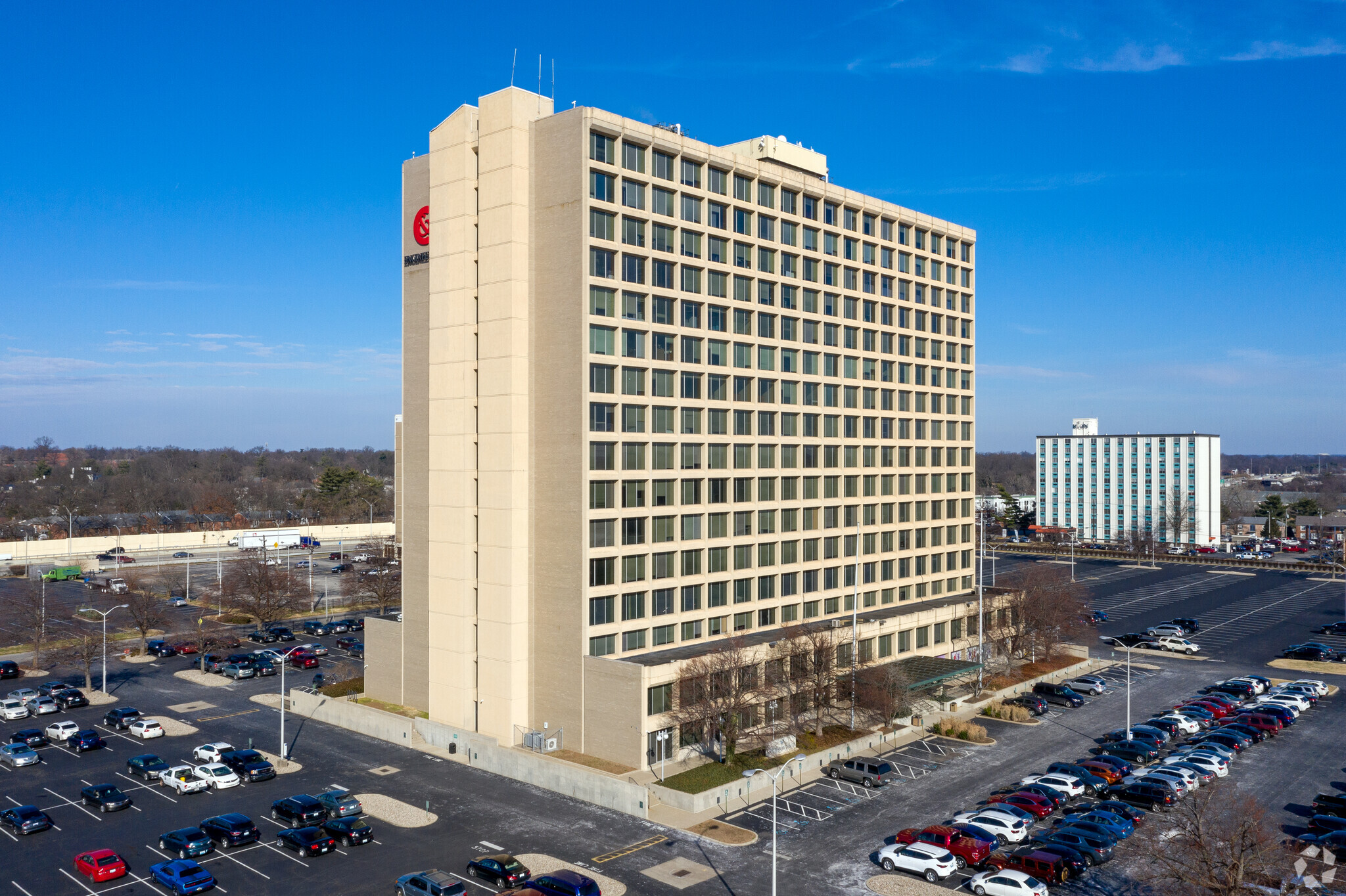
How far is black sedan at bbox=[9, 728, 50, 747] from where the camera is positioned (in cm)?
5756

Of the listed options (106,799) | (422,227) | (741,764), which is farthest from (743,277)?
(106,799)

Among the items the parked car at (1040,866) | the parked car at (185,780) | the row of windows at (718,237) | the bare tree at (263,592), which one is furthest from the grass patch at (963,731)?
the bare tree at (263,592)

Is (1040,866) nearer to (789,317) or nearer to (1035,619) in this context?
(789,317)

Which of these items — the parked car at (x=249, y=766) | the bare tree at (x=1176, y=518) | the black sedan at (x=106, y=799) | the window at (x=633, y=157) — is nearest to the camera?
the black sedan at (x=106, y=799)

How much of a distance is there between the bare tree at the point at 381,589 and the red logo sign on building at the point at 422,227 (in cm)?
5083

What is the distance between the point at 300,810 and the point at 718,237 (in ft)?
139

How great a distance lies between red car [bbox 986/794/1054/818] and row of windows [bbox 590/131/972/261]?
134 feet

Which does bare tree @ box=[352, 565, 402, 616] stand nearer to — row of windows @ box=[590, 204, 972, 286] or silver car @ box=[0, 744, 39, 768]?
silver car @ box=[0, 744, 39, 768]

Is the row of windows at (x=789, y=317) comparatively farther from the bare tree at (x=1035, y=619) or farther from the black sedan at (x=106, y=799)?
the black sedan at (x=106, y=799)

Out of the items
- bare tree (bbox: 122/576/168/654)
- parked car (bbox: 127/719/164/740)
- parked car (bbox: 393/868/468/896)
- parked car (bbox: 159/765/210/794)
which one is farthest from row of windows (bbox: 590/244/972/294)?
bare tree (bbox: 122/576/168/654)

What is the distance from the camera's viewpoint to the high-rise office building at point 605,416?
55344 millimetres

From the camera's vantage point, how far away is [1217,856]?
3306cm

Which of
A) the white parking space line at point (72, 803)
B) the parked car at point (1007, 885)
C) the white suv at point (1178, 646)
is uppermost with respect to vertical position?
the parked car at point (1007, 885)

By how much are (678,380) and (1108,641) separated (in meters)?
59.3
